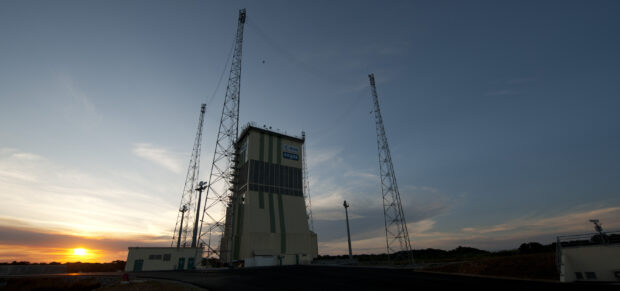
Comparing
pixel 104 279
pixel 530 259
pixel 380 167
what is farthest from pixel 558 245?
pixel 104 279

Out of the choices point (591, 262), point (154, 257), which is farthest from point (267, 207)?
point (591, 262)

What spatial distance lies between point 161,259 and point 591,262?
57.8 m

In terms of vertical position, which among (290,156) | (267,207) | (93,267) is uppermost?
(290,156)

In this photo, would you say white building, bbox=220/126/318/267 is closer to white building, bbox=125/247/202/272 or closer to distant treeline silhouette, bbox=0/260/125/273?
white building, bbox=125/247/202/272

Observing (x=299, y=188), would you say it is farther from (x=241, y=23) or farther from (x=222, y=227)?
(x=241, y=23)

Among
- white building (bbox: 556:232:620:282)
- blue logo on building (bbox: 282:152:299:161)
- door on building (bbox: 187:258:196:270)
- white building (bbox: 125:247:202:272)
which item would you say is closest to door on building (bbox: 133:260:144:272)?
white building (bbox: 125:247:202:272)

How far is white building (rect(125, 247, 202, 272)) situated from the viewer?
47.6 meters

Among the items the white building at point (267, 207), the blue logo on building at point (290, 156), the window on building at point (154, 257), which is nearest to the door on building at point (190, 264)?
the window on building at point (154, 257)

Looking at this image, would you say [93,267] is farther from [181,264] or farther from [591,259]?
[591,259]

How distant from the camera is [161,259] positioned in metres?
49.8

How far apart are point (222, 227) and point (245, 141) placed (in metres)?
24.1

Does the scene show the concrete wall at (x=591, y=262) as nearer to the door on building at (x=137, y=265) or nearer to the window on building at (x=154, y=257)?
the window on building at (x=154, y=257)

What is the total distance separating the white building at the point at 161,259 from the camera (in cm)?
4756

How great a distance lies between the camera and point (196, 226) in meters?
64.4
